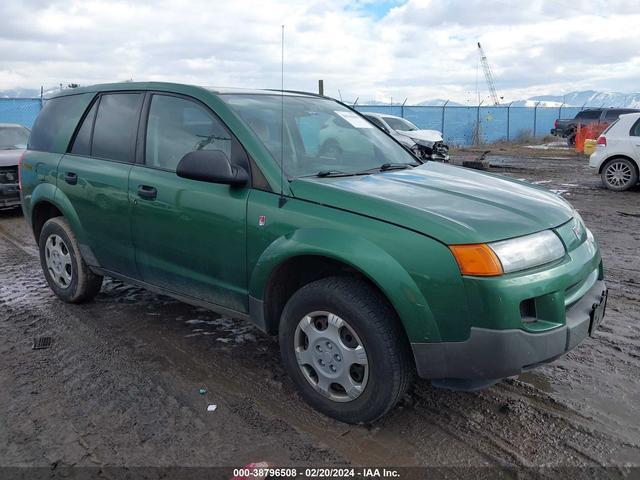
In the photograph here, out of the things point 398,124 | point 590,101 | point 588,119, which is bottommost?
point 398,124

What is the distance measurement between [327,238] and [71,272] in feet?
9.44

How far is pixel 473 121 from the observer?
29953 millimetres

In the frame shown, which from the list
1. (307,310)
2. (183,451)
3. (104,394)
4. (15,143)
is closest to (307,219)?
(307,310)

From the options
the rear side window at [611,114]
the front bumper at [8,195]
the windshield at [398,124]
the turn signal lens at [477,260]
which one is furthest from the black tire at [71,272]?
the rear side window at [611,114]

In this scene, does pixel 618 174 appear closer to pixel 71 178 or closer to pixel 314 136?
pixel 314 136

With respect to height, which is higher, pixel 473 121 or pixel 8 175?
pixel 473 121

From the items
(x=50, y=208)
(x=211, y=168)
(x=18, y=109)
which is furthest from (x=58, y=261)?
(x=18, y=109)

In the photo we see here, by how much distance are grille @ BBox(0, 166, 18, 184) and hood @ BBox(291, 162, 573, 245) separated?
777cm

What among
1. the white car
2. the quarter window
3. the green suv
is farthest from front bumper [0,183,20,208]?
the white car

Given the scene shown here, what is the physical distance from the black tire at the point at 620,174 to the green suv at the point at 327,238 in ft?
A: 30.1

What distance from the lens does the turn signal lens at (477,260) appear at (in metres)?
2.57

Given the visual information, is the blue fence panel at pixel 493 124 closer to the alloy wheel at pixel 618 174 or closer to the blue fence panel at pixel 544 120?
the blue fence panel at pixel 544 120

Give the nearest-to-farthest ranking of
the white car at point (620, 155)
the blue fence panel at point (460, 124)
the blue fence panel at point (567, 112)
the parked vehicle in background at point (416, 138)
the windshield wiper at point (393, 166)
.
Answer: the windshield wiper at point (393, 166)
the white car at point (620, 155)
the parked vehicle in background at point (416, 138)
the blue fence panel at point (460, 124)
the blue fence panel at point (567, 112)

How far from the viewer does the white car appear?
11.4m
